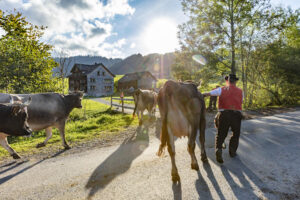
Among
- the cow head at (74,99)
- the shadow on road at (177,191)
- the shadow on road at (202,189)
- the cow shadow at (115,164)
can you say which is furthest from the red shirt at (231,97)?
the cow head at (74,99)

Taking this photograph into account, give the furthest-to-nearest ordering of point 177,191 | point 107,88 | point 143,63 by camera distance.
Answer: point 143,63, point 107,88, point 177,191

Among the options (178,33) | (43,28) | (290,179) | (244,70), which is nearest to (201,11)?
(178,33)

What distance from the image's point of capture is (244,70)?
17609 millimetres

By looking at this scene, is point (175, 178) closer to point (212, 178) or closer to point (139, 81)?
point (212, 178)

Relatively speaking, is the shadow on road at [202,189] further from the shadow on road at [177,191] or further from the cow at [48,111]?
the cow at [48,111]

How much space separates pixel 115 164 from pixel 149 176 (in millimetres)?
1071

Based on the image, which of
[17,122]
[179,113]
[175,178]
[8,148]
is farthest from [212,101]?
[8,148]

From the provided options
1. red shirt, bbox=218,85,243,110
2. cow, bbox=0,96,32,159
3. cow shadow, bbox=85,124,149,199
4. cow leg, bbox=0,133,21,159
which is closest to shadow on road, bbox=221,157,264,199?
red shirt, bbox=218,85,243,110

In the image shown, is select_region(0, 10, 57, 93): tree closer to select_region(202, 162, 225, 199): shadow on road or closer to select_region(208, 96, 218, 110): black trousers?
select_region(202, 162, 225, 199): shadow on road

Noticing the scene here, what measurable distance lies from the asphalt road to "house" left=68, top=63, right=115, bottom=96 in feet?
153

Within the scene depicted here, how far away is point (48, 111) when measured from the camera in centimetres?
538

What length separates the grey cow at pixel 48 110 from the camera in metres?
5.07

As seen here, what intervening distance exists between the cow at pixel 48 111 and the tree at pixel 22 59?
4.64m

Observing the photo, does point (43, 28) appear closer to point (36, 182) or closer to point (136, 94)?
point (136, 94)
